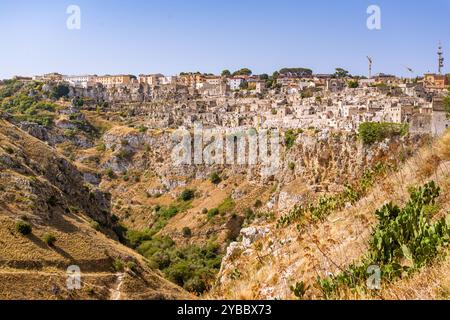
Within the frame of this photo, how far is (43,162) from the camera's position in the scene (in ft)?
143

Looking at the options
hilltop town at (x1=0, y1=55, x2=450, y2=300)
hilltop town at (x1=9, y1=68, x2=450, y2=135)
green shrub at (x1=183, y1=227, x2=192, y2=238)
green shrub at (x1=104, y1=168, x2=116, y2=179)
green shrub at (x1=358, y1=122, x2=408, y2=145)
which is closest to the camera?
hilltop town at (x1=0, y1=55, x2=450, y2=300)

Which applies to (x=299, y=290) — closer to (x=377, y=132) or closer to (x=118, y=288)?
(x=118, y=288)

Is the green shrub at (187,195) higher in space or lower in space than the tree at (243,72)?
lower

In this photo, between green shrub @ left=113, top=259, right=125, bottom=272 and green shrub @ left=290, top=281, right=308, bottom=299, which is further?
green shrub @ left=113, top=259, right=125, bottom=272

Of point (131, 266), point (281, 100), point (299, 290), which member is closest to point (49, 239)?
point (131, 266)

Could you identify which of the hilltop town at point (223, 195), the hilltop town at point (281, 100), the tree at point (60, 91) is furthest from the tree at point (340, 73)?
the tree at point (60, 91)

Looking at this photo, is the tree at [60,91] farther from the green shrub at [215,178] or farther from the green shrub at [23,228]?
the green shrub at [23,228]

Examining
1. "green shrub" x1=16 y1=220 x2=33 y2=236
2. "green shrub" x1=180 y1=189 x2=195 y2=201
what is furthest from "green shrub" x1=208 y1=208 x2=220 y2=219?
"green shrub" x1=16 y1=220 x2=33 y2=236

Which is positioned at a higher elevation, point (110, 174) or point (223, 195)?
point (110, 174)

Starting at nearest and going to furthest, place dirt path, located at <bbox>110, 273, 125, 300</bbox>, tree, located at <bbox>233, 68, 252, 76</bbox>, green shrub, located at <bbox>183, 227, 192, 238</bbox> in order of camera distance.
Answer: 1. dirt path, located at <bbox>110, 273, 125, 300</bbox>
2. green shrub, located at <bbox>183, 227, 192, 238</bbox>
3. tree, located at <bbox>233, 68, 252, 76</bbox>

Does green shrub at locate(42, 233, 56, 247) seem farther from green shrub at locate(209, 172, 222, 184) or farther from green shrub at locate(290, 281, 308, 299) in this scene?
green shrub at locate(209, 172, 222, 184)
